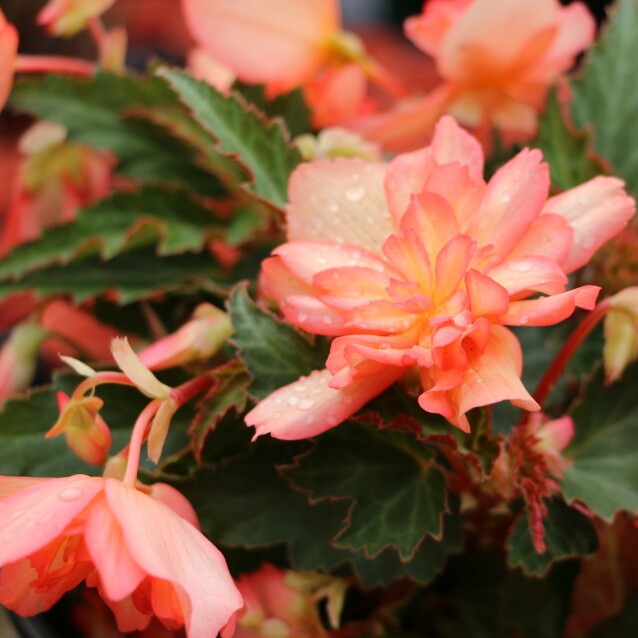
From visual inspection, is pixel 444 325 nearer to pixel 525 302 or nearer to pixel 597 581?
pixel 525 302

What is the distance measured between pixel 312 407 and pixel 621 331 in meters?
0.17

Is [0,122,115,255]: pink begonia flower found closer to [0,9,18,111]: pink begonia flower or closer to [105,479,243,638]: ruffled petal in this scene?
[0,9,18,111]: pink begonia flower

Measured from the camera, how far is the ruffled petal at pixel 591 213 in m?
0.38

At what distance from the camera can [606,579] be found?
549 millimetres

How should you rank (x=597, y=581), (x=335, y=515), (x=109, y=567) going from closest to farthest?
(x=109, y=567) → (x=335, y=515) → (x=597, y=581)

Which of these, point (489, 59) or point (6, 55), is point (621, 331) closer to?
point (489, 59)

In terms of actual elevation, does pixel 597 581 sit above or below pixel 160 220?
below

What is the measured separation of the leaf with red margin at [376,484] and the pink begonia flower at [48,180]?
0.30 meters

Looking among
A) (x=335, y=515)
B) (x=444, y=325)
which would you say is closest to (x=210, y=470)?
(x=335, y=515)

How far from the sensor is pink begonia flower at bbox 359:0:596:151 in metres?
0.53

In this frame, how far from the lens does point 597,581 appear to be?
55cm

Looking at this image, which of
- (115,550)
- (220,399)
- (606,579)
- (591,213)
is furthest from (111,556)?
(606,579)

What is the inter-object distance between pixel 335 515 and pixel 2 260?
0.93ft

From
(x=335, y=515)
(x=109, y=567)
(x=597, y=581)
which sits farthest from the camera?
(x=597, y=581)
